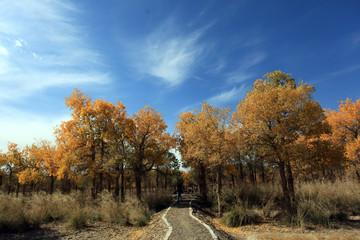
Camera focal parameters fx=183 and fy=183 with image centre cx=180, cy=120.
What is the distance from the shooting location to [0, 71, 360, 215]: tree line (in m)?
10.4

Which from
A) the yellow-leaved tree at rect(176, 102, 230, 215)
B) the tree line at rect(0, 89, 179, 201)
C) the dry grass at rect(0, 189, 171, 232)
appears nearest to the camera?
the dry grass at rect(0, 189, 171, 232)

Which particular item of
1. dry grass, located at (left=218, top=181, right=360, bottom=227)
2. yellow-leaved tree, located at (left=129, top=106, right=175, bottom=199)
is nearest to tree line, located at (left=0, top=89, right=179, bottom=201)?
yellow-leaved tree, located at (left=129, top=106, right=175, bottom=199)

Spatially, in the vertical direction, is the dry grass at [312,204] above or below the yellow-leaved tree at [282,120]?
below

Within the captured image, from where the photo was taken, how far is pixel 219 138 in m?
11.7

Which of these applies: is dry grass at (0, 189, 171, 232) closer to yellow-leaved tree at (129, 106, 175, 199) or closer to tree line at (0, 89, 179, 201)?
tree line at (0, 89, 179, 201)

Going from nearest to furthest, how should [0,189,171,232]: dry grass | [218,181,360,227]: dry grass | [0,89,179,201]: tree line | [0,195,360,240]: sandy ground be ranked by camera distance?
1. [0,195,360,240]: sandy ground
2. [0,189,171,232]: dry grass
3. [218,181,360,227]: dry grass
4. [0,89,179,201]: tree line

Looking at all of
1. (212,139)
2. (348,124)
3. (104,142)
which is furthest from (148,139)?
(348,124)

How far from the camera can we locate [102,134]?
16797mm

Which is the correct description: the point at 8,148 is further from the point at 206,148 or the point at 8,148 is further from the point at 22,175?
the point at 206,148

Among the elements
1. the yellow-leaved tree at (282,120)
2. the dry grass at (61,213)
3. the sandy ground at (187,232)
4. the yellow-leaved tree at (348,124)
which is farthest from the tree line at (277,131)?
the yellow-leaved tree at (348,124)

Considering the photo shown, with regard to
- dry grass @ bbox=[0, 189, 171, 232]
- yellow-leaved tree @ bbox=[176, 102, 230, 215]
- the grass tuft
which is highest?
yellow-leaved tree @ bbox=[176, 102, 230, 215]

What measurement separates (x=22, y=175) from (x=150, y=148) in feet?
59.2

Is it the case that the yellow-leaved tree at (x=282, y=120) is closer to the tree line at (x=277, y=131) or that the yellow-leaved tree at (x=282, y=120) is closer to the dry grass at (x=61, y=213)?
A: the tree line at (x=277, y=131)

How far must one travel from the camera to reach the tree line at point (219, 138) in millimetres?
10402
